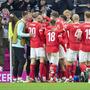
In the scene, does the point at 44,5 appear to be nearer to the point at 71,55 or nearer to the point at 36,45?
the point at 36,45

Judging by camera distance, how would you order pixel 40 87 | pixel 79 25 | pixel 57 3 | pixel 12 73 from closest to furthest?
1. pixel 40 87
2. pixel 79 25
3. pixel 12 73
4. pixel 57 3

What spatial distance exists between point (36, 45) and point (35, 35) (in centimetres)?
29

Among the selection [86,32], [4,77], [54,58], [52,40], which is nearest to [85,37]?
[86,32]

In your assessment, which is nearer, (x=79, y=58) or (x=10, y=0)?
(x=79, y=58)

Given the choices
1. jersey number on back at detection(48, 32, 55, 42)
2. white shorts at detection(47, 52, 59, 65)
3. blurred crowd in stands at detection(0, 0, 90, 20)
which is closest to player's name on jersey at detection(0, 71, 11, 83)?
white shorts at detection(47, 52, 59, 65)

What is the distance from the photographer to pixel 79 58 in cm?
1753

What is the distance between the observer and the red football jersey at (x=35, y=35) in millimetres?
17484

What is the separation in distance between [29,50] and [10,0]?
178 inches

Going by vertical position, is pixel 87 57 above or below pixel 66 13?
below

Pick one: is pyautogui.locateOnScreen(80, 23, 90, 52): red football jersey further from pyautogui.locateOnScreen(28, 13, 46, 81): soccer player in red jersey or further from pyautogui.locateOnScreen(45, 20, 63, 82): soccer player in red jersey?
pyautogui.locateOnScreen(28, 13, 46, 81): soccer player in red jersey

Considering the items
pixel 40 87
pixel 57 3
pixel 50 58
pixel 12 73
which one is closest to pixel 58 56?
pixel 50 58

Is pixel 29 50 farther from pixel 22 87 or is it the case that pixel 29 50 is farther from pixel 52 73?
pixel 22 87

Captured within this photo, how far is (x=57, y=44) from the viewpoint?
17500mm

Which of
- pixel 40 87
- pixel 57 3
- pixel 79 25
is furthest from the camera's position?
pixel 57 3
